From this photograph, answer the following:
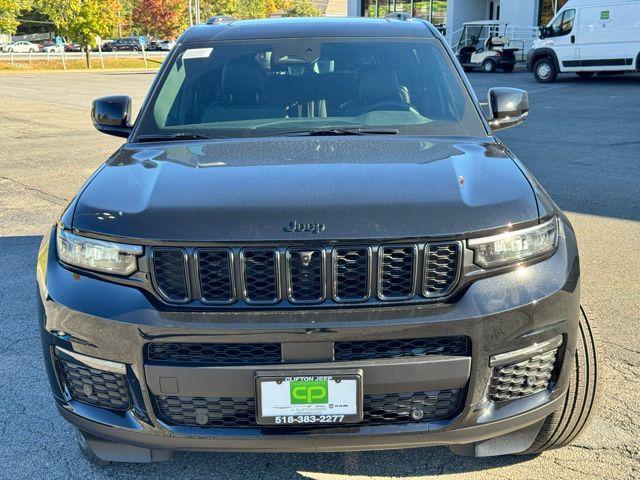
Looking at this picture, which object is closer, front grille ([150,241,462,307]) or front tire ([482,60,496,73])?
front grille ([150,241,462,307])

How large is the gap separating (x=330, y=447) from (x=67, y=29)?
48681 millimetres

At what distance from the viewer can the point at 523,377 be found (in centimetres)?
247

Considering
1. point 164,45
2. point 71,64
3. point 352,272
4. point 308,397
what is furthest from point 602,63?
point 164,45

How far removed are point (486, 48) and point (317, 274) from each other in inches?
1159

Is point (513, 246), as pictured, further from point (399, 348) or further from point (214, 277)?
point (214, 277)

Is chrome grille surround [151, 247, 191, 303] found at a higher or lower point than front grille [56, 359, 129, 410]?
higher

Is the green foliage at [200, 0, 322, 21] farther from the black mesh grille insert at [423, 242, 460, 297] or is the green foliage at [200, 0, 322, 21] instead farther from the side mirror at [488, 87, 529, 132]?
the black mesh grille insert at [423, 242, 460, 297]

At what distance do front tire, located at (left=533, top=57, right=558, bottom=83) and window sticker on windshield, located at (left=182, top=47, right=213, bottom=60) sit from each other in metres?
21.9

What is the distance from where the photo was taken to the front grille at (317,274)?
2357mm

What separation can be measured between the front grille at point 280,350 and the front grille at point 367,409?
0.44 feet

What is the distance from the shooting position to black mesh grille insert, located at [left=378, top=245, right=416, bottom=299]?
7.76 feet

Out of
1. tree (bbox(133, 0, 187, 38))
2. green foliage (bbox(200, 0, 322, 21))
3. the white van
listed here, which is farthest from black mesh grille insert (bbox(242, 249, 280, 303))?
tree (bbox(133, 0, 187, 38))

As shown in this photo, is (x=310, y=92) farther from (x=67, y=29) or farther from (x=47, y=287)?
(x=67, y=29)

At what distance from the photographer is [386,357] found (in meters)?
2.34
